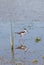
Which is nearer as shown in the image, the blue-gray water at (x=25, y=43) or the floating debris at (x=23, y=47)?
the blue-gray water at (x=25, y=43)

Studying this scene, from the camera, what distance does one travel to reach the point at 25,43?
4.31 m

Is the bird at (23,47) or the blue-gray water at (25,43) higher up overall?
the bird at (23,47)

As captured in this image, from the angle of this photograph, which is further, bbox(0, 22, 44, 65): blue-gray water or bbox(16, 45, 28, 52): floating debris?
bbox(16, 45, 28, 52): floating debris

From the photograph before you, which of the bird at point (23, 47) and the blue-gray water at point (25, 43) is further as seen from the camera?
the bird at point (23, 47)

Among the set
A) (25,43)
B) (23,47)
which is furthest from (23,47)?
(25,43)

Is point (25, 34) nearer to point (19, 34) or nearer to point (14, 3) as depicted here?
point (19, 34)

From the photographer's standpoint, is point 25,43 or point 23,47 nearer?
point 23,47

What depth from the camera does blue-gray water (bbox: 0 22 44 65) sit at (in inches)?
147

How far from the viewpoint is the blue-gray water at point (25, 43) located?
12.2ft

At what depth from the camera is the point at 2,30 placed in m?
5.07

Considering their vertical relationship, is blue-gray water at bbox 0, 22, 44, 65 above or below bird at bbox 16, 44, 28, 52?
below

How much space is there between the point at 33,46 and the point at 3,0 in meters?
3.95

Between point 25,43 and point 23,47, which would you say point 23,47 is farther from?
point 25,43

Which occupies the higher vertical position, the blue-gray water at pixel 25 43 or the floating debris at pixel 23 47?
the floating debris at pixel 23 47
